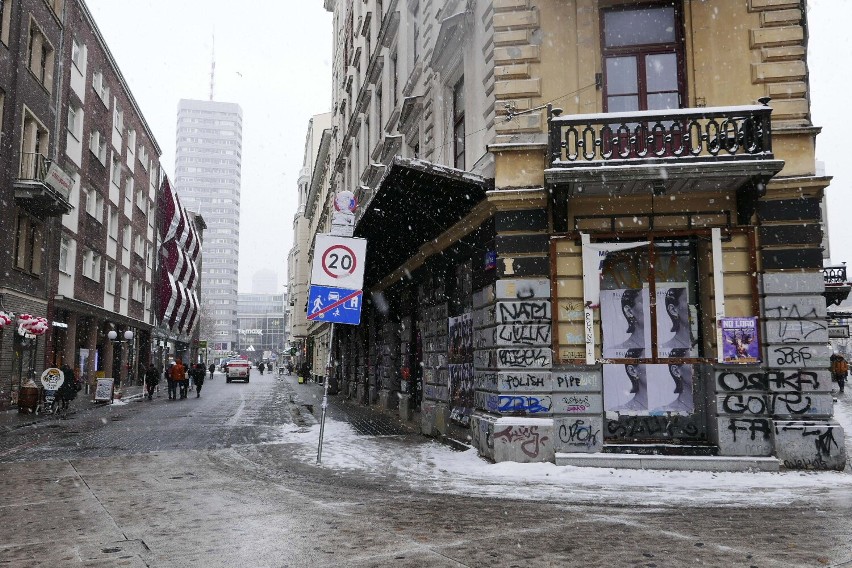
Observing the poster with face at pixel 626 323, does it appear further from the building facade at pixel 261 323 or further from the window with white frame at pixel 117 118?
the building facade at pixel 261 323

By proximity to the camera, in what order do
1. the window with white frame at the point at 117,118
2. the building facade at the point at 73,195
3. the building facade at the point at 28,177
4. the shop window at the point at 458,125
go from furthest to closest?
1. the window with white frame at the point at 117,118
2. the building facade at the point at 73,195
3. the building facade at the point at 28,177
4. the shop window at the point at 458,125

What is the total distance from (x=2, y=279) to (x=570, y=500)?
2011 cm

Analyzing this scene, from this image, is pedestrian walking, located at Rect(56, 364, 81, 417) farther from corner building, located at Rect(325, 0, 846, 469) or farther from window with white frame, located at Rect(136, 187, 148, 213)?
window with white frame, located at Rect(136, 187, 148, 213)

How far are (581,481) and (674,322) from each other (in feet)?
10.6

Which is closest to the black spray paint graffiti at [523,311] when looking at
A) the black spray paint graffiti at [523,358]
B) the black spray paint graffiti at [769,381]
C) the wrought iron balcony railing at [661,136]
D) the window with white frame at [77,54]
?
the black spray paint graffiti at [523,358]

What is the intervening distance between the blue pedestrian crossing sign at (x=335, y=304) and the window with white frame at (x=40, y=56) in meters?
18.6

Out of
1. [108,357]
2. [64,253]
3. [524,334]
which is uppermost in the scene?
[64,253]

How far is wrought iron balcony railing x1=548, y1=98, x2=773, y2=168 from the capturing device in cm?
979

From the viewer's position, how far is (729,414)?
10.2m

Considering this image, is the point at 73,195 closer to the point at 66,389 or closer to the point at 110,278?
the point at 110,278

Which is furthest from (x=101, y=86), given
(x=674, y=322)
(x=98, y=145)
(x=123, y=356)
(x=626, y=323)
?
(x=674, y=322)

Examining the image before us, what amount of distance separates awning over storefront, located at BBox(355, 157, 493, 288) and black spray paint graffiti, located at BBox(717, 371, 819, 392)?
184 inches

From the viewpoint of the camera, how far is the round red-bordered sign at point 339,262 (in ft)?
36.7

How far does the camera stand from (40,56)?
24.6 metres
